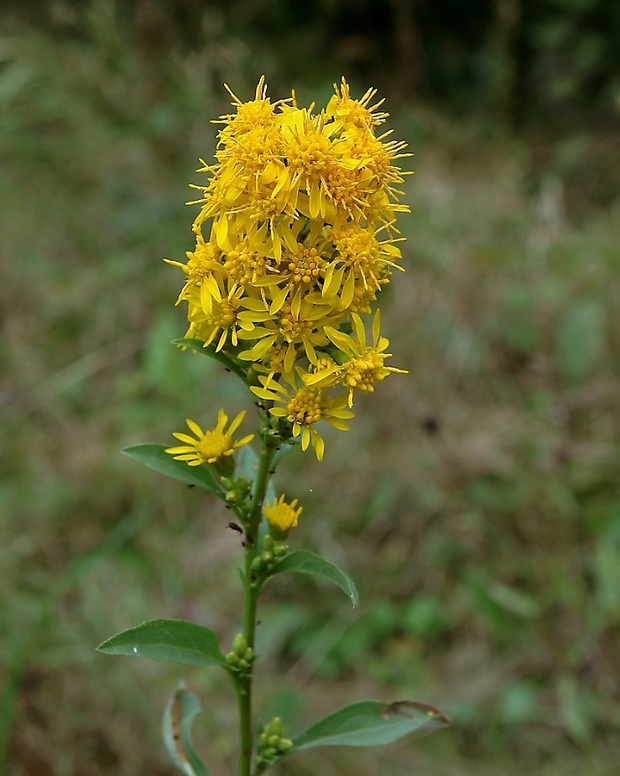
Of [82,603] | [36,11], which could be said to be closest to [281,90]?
[36,11]

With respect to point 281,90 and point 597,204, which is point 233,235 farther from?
point 597,204

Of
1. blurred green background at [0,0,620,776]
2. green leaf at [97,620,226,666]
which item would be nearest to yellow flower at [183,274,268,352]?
green leaf at [97,620,226,666]

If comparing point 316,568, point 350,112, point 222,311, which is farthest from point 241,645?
point 350,112

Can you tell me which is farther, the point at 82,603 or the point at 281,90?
the point at 281,90

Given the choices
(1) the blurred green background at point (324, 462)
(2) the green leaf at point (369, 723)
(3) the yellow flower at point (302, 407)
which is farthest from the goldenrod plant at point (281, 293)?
(1) the blurred green background at point (324, 462)

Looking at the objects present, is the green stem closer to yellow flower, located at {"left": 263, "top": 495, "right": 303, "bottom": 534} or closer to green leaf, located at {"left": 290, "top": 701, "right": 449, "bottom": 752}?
yellow flower, located at {"left": 263, "top": 495, "right": 303, "bottom": 534}

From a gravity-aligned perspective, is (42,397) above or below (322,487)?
above

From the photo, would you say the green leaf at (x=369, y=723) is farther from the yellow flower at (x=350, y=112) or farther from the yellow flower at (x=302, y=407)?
the yellow flower at (x=350, y=112)
